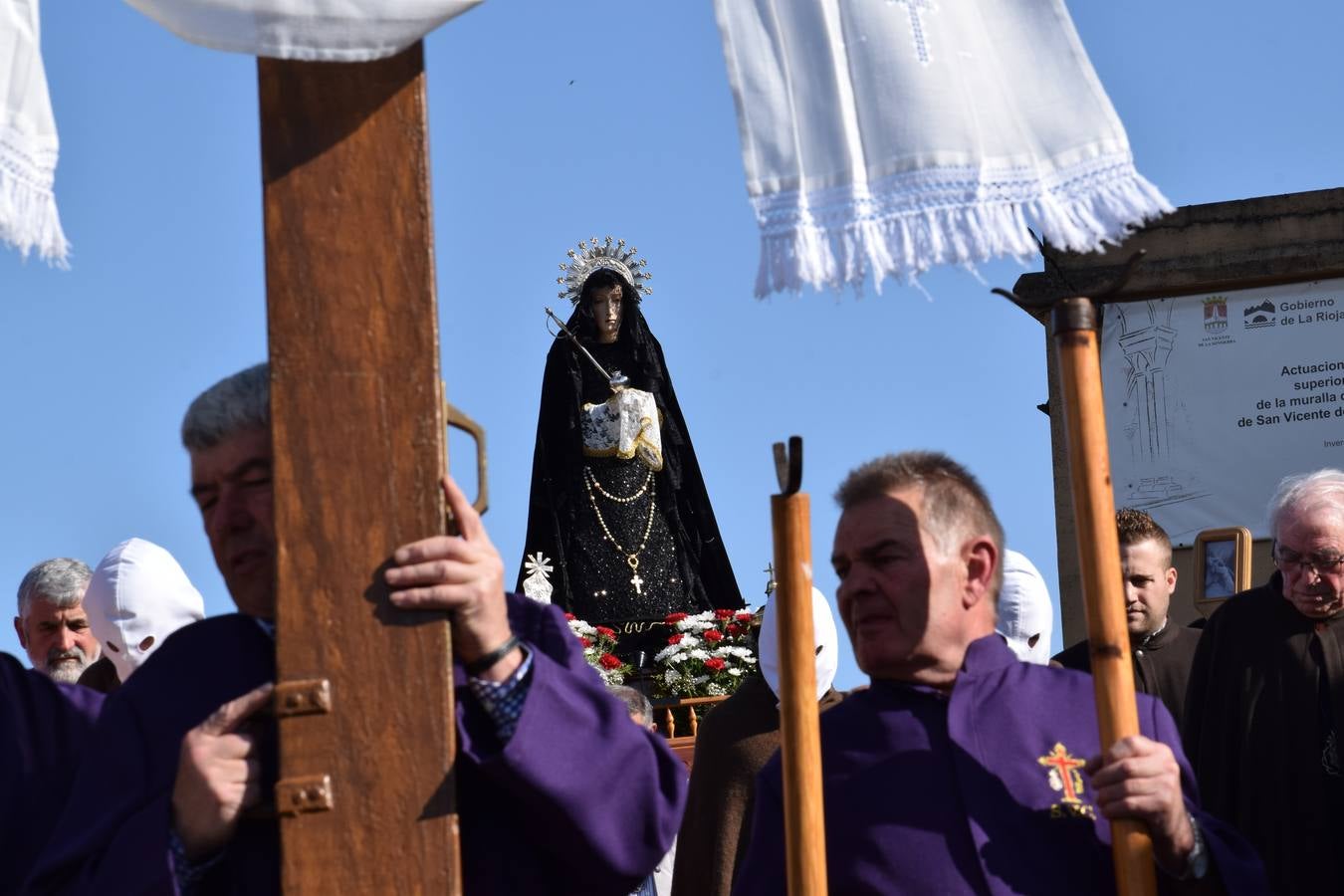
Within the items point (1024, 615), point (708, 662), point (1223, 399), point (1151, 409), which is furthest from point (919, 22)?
point (1223, 399)

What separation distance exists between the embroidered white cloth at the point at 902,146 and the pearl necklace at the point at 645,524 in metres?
9.89

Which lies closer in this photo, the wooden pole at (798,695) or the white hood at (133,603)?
the wooden pole at (798,695)

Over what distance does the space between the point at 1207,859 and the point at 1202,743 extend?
2.58 metres

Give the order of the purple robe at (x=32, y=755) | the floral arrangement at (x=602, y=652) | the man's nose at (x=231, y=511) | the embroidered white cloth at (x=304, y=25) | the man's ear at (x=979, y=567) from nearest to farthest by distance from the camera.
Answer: the embroidered white cloth at (x=304, y=25), the man's nose at (x=231, y=511), the purple robe at (x=32, y=755), the man's ear at (x=979, y=567), the floral arrangement at (x=602, y=652)

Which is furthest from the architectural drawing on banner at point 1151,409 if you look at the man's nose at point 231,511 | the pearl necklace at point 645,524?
the man's nose at point 231,511

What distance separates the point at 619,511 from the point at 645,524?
21 cm

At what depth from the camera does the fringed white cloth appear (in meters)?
2.74

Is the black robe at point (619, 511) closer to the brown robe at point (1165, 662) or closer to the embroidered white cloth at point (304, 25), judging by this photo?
the brown robe at point (1165, 662)

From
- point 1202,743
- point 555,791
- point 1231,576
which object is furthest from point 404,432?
point 1231,576

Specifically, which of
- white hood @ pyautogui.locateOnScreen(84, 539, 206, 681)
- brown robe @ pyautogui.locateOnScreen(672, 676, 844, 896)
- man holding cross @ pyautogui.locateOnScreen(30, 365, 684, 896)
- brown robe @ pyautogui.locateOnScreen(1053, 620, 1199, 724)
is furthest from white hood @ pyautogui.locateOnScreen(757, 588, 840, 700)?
man holding cross @ pyautogui.locateOnScreen(30, 365, 684, 896)

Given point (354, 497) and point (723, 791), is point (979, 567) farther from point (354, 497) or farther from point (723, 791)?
point (723, 791)

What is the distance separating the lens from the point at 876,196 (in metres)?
3.03

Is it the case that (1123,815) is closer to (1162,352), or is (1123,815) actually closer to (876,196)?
(876,196)

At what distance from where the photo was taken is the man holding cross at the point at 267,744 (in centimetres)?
260
